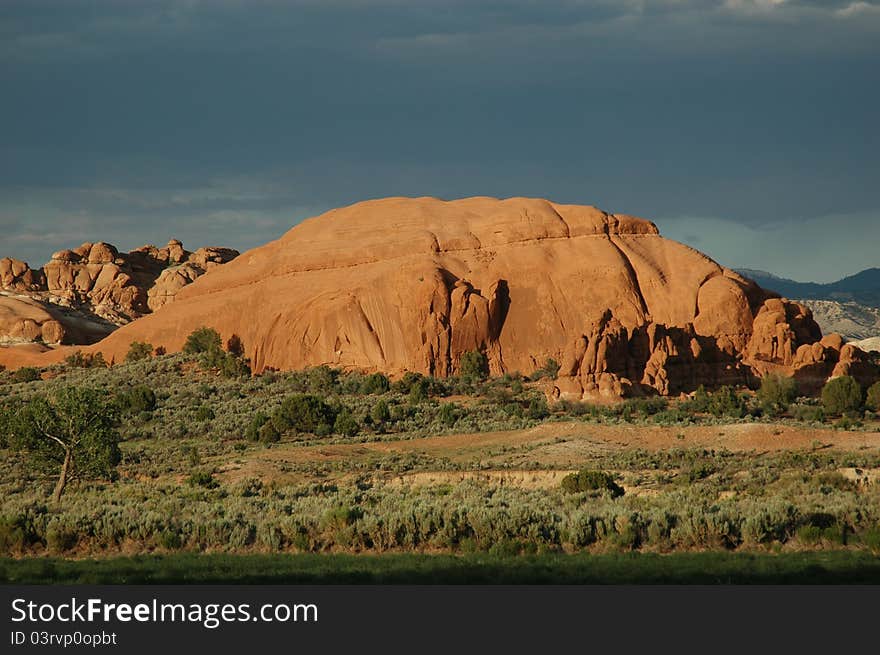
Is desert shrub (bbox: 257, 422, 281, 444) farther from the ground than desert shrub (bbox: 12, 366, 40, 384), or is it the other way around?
desert shrub (bbox: 12, 366, 40, 384)

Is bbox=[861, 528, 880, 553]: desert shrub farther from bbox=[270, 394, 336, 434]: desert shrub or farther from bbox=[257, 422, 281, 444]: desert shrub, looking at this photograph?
bbox=[270, 394, 336, 434]: desert shrub

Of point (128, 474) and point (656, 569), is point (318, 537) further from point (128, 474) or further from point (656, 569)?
point (128, 474)

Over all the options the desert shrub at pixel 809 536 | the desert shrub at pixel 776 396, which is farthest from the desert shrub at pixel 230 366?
the desert shrub at pixel 809 536

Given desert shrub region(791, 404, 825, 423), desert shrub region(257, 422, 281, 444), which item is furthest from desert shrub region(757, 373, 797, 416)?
desert shrub region(257, 422, 281, 444)

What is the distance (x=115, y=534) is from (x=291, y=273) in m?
55.2

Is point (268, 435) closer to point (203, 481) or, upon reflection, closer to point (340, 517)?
point (203, 481)

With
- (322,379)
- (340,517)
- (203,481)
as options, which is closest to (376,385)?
(322,379)

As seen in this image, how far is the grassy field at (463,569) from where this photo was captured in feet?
66.4

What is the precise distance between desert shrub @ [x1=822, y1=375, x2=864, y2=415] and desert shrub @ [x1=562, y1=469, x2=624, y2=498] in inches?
1076

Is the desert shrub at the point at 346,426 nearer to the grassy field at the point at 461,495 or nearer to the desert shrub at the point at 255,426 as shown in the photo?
the grassy field at the point at 461,495

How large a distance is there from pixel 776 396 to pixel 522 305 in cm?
1738

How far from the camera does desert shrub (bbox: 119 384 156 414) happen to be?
6462 centimetres

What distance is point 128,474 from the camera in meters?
44.4

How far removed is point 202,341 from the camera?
263 feet
